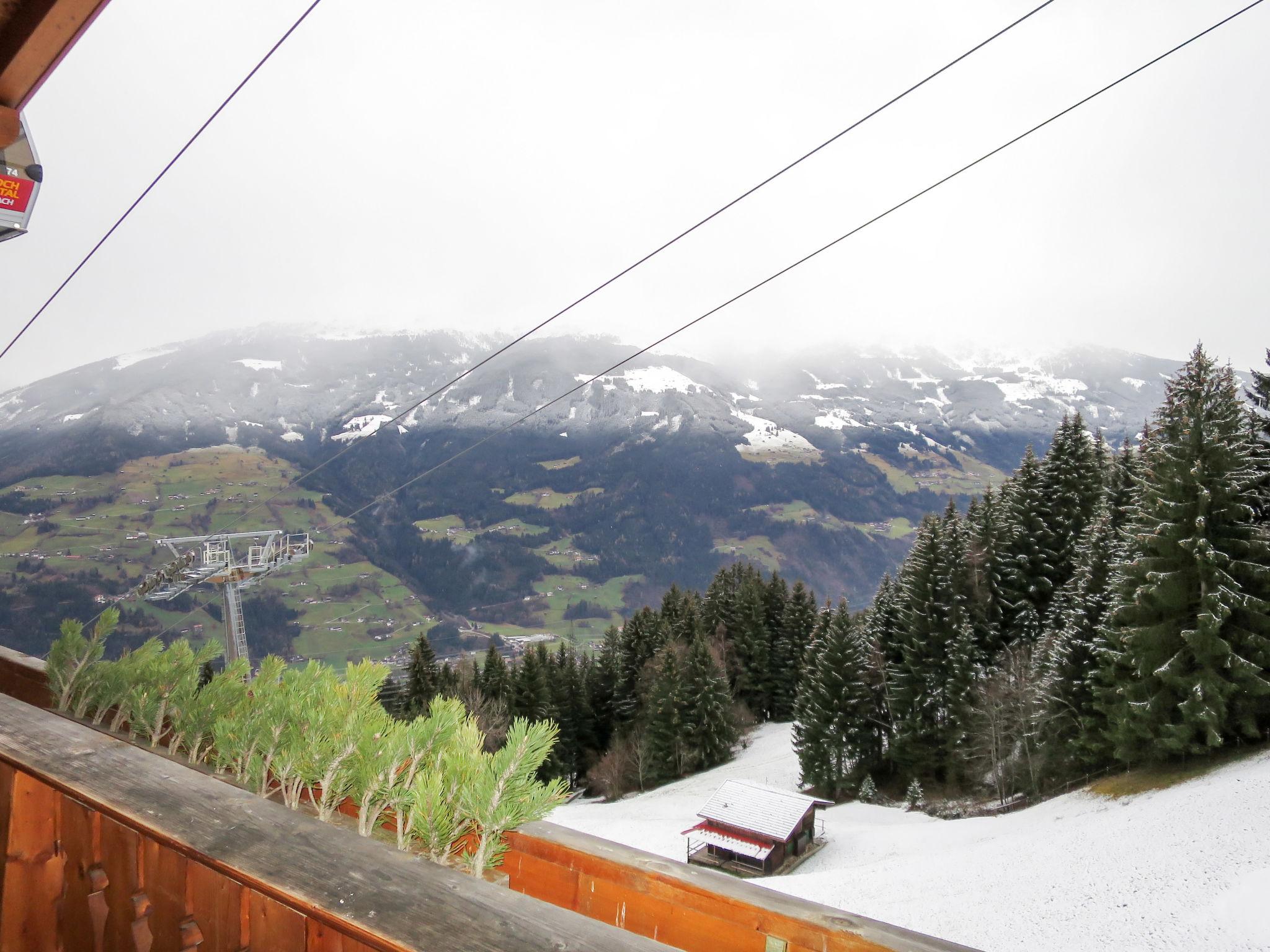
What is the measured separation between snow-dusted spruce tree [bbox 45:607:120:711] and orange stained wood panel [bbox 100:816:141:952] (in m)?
1.13

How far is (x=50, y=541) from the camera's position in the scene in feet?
419

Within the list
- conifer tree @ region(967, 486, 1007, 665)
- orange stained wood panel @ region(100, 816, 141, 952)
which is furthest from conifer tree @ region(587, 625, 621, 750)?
orange stained wood panel @ region(100, 816, 141, 952)

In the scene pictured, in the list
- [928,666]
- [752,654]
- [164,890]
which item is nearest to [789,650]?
[752,654]

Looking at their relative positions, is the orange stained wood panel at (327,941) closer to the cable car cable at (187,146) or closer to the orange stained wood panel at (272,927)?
the orange stained wood panel at (272,927)

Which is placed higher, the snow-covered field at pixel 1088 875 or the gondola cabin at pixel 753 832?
the snow-covered field at pixel 1088 875

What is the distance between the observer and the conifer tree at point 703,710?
33656 millimetres

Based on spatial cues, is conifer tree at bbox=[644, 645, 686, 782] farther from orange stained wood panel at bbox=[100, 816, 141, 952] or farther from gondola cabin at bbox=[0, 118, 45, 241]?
orange stained wood panel at bbox=[100, 816, 141, 952]

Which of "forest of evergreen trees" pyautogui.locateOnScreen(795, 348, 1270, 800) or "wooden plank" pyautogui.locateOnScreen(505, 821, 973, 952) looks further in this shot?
"forest of evergreen trees" pyautogui.locateOnScreen(795, 348, 1270, 800)

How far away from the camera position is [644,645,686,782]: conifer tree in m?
33.5

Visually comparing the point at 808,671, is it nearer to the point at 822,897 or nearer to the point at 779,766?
the point at 779,766

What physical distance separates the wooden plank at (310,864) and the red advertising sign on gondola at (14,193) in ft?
7.96

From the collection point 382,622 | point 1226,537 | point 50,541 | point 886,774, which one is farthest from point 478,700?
point 50,541

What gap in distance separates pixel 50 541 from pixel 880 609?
157 metres

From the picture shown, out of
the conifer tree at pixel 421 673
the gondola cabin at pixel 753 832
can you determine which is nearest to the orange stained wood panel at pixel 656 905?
the gondola cabin at pixel 753 832
